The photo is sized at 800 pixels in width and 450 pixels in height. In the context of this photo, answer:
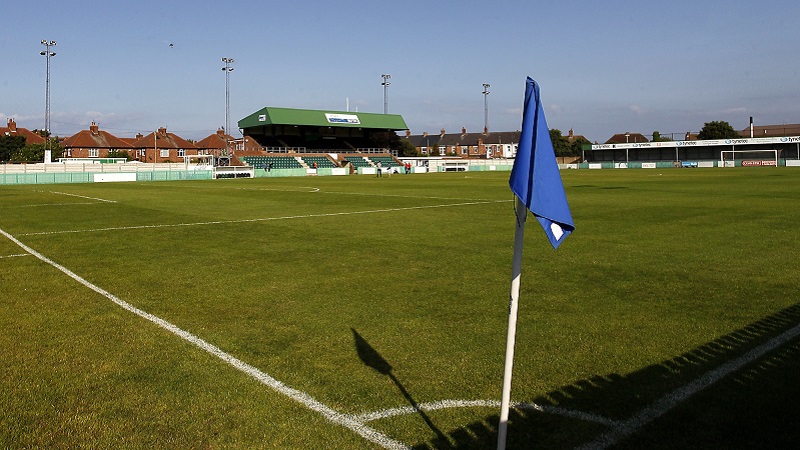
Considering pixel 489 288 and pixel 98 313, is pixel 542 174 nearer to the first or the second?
pixel 489 288

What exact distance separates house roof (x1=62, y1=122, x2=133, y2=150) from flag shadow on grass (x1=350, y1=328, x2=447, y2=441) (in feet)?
387

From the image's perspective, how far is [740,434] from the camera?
178 inches

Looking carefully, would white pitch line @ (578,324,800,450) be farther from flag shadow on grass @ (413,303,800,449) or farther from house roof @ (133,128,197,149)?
house roof @ (133,128,197,149)

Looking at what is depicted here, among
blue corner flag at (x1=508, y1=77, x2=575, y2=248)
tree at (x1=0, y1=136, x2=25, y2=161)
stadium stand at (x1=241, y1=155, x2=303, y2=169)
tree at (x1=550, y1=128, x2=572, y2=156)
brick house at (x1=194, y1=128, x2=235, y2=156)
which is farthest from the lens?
tree at (x1=550, y1=128, x2=572, y2=156)

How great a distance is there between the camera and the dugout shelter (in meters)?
88.9

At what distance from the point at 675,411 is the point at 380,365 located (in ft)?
8.75

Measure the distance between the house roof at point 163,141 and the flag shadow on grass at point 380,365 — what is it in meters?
118

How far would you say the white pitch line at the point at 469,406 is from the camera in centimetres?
490

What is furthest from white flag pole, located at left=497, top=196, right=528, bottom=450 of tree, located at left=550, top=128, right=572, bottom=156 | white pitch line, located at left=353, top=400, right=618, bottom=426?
tree, located at left=550, top=128, right=572, bottom=156

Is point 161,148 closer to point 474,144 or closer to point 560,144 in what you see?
point 474,144

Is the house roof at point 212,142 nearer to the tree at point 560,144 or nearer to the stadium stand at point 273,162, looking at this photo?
the stadium stand at point 273,162

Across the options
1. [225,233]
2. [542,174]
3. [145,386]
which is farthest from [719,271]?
[225,233]

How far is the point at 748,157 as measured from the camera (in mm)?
93125

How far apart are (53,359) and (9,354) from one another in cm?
60
